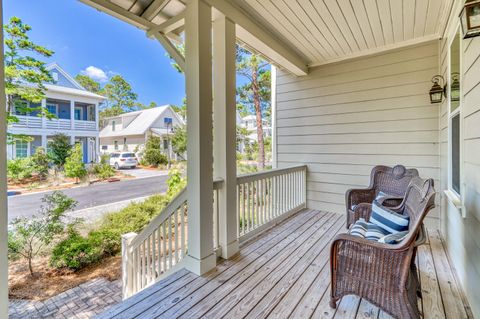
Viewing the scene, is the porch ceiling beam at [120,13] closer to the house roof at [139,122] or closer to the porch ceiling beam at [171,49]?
the porch ceiling beam at [171,49]

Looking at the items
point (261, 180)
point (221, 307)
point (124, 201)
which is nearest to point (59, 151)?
point (124, 201)

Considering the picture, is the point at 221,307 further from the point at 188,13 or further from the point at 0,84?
the point at 188,13

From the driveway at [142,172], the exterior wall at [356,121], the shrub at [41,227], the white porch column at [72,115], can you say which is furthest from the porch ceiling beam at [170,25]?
the driveway at [142,172]

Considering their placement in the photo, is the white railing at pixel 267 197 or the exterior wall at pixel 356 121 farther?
the exterior wall at pixel 356 121

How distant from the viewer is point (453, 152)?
8.10 ft

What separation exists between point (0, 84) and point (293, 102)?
13.5 feet

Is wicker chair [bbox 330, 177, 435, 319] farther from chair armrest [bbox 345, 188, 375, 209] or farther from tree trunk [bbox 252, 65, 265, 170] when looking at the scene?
tree trunk [bbox 252, 65, 265, 170]

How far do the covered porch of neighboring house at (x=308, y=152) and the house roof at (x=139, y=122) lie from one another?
8.63 metres

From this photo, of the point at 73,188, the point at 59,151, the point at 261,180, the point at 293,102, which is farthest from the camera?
the point at 73,188

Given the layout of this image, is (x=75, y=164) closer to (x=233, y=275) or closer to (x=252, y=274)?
(x=233, y=275)

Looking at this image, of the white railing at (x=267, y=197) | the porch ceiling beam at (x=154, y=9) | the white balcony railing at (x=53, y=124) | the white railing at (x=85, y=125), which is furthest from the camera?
the white railing at (x=85, y=125)

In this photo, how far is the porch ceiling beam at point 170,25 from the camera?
2.25 metres

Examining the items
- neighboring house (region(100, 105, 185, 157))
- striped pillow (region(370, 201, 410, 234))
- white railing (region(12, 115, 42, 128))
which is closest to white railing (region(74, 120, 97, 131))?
white railing (region(12, 115, 42, 128))

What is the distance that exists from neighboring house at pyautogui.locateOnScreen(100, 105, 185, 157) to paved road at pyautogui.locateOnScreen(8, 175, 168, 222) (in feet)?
11.4
